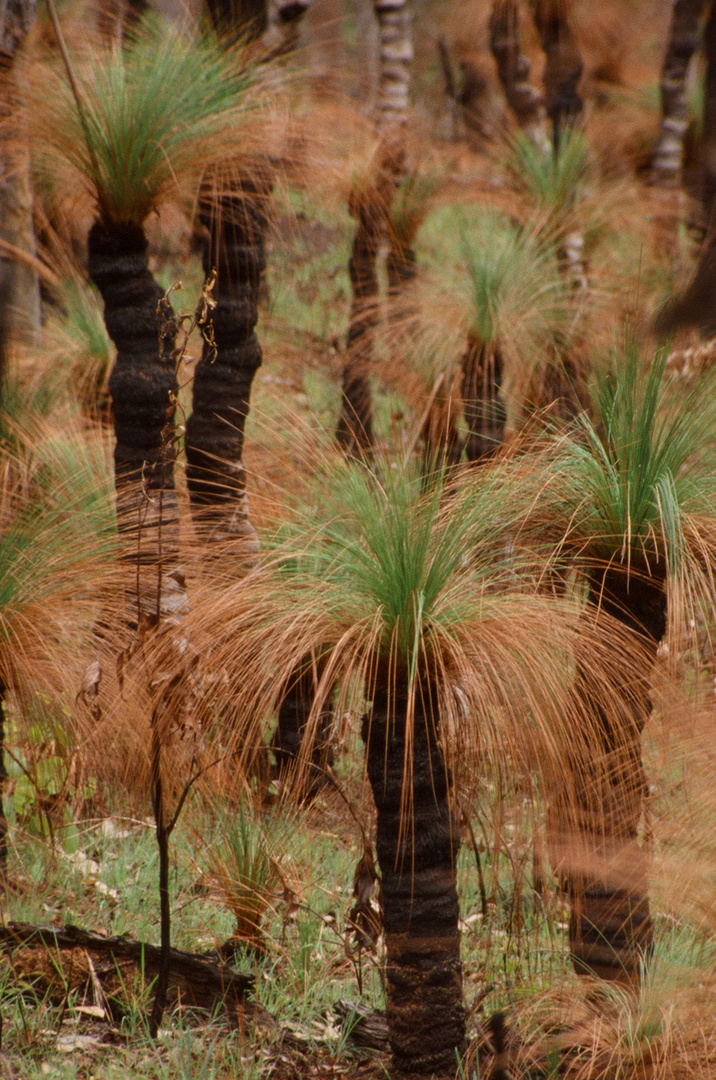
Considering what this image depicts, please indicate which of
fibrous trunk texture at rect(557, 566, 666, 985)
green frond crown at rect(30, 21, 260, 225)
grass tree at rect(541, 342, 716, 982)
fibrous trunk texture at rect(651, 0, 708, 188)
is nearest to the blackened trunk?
green frond crown at rect(30, 21, 260, 225)

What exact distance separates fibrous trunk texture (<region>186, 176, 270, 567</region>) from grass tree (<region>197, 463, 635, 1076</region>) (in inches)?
47.8

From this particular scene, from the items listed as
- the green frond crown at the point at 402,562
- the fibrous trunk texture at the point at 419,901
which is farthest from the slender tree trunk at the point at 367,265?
the fibrous trunk texture at the point at 419,901

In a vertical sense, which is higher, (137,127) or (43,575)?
(137,127)

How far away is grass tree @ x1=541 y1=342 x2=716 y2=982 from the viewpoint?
7.88ft

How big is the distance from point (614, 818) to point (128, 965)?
1.30 meters

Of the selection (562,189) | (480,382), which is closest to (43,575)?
(480,382)

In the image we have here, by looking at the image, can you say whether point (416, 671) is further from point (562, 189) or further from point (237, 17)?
point (562, 189)

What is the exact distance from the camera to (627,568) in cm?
246

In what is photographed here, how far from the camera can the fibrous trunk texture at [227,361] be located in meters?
3.62

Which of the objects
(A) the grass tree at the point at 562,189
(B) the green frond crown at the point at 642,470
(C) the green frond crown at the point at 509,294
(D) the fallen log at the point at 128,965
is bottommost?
(D) the fallen log at the point at 128,965

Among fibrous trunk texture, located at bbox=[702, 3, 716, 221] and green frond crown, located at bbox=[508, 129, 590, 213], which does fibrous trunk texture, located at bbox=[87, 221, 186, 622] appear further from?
green frond crown, located at bbox=[508, 129, 590, 213]

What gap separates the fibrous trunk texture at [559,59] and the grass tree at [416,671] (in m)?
6.91

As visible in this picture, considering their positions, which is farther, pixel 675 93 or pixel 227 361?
pixel 675 93

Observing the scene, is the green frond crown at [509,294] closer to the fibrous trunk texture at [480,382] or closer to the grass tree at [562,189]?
the fibrous trunk texture at [480,382]
